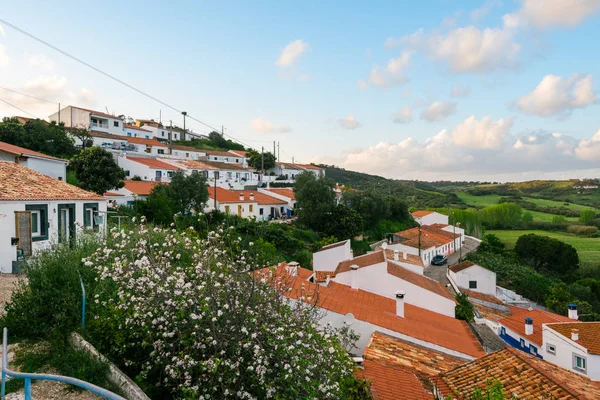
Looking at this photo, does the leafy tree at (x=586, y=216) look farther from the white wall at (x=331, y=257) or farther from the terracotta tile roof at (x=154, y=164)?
the terracotta tile roof at (x=154, y=164)

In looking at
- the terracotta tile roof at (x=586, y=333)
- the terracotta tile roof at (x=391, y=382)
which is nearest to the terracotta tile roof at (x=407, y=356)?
the terracotta tile roof at (x=391, y=382)

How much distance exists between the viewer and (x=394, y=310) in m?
17.5

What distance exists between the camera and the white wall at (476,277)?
3622cm

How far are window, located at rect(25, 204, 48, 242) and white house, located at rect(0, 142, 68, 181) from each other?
29.4ft

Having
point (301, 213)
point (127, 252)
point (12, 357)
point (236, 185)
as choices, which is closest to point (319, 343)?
point (127, 252)

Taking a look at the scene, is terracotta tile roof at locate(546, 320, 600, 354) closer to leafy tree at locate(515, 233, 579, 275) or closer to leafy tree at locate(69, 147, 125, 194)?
leafy tree at locate(69, 147, 125, 194)

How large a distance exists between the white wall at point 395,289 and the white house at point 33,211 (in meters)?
13.1

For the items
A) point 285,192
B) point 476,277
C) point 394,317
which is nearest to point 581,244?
point 476,277

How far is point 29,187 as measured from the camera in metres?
16.0

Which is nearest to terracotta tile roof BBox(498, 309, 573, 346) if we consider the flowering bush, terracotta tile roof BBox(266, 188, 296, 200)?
the flowering bush

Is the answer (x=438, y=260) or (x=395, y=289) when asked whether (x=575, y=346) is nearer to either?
(x=395, y=289)

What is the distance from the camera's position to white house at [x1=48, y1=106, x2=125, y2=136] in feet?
192

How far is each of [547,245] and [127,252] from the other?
6279 centimetres

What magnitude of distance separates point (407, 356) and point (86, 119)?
61.2 m
